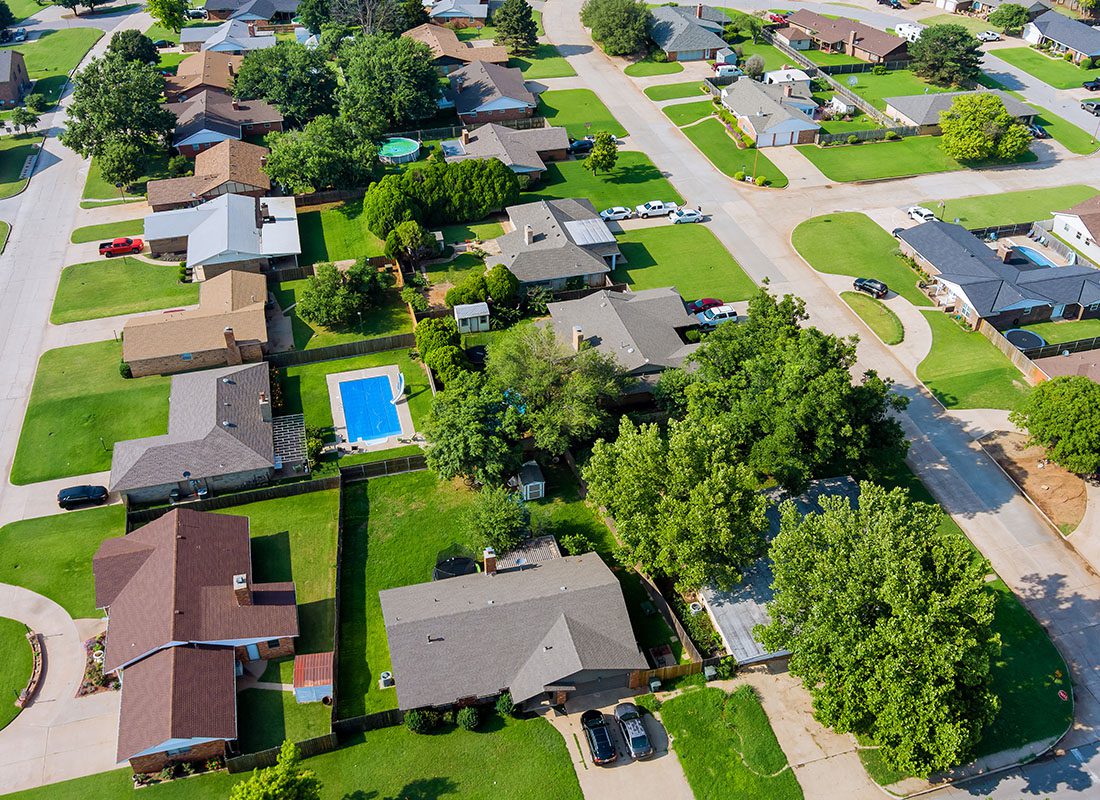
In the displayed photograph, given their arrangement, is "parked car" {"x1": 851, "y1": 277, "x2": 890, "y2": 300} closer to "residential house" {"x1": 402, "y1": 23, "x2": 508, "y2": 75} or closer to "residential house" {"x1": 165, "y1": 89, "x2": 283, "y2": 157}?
"residential house" {"x1": 402, "y1": 23, "x2": 508, "y2": 75}

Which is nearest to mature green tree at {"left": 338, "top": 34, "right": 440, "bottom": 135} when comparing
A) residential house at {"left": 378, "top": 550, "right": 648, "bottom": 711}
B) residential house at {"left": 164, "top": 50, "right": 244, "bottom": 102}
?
residential house at {"left": 164, "top": 50, "right": 244, "bottom": 102}

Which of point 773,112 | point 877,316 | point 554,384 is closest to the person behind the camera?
point 554,384

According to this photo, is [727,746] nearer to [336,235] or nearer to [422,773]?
[422,773]

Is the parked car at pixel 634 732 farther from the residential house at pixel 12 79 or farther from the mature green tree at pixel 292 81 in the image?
the residential house at pixel 12 79

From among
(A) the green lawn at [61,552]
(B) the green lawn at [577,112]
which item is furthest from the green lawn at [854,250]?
(A) the green lawn at [61,552]

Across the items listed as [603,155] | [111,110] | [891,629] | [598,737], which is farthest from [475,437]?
[111,110]

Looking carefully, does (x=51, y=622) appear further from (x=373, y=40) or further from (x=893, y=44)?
(x=893, y=44)

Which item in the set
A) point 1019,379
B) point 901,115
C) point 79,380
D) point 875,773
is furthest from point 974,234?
point 79,380
